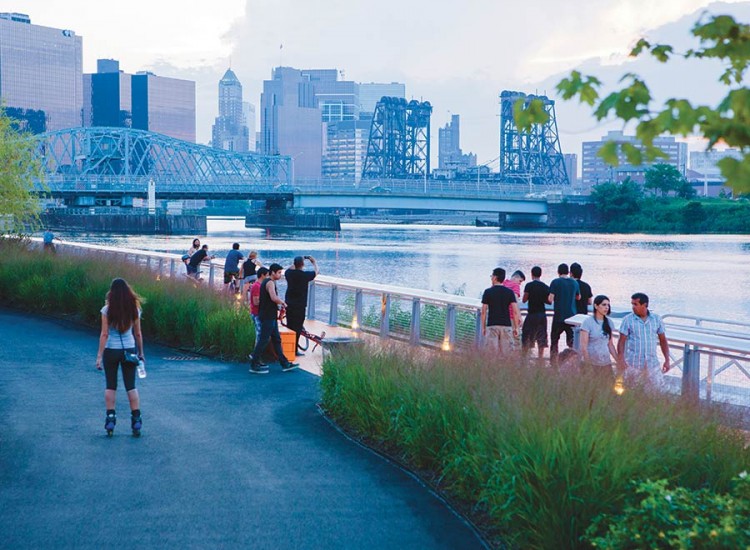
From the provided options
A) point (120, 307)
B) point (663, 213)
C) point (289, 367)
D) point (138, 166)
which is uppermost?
point (138, 166)

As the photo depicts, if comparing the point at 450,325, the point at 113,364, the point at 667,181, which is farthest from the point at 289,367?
the point at 667,181

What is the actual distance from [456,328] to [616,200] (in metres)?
115

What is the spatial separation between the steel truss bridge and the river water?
37.4m

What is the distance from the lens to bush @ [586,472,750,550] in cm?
549

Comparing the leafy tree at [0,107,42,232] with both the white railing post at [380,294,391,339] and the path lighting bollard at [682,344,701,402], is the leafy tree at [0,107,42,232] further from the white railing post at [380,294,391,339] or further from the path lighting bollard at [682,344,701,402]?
the path lighting bollard at [682,344,701,402]

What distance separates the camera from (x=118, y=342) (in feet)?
35.2

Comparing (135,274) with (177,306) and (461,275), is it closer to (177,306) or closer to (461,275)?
(177,306)

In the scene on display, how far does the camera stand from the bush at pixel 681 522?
549cm

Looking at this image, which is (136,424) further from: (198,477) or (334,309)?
(334,309)

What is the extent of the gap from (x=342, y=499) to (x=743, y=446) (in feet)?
11.0

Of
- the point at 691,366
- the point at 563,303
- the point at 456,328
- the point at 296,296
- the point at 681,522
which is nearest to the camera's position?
the point at 681,522

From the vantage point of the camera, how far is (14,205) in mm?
35406

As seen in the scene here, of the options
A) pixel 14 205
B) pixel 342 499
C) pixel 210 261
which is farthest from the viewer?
pixel 14 205

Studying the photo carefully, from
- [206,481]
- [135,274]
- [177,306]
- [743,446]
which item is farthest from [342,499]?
[135,274]
